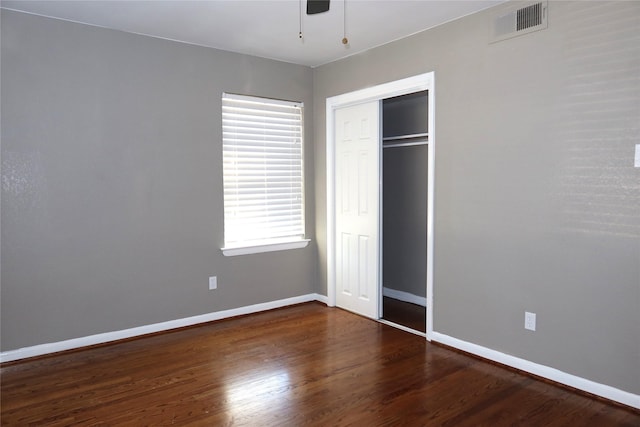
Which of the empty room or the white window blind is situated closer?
the empty room

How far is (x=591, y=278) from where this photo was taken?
2719 millimetres

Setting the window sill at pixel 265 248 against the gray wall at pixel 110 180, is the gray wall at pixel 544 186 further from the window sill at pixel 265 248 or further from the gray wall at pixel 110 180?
the gray wall at pixel 110 180

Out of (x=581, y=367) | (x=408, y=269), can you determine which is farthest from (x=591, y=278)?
(x=408, y=269)

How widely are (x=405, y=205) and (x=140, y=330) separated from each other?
114 inches

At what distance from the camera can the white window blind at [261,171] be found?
4.30 metres

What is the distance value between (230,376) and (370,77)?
9.24 feet

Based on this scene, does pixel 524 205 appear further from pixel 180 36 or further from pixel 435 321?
pixel 180 36

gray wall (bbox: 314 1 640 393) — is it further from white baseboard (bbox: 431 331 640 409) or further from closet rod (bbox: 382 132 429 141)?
closet rod (bbox: 382 132 429 141)

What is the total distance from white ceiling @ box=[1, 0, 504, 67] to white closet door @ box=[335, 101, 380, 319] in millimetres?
729

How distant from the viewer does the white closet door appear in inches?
167

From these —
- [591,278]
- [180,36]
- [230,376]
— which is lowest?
[230,376]

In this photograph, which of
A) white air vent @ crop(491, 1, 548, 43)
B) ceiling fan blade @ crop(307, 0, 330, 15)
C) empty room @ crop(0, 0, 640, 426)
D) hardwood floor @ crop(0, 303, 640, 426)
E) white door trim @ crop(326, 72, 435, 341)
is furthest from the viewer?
white door trim @ crop(326, 72, 435, 341)

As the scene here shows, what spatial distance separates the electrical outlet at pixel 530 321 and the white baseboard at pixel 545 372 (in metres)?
0.24

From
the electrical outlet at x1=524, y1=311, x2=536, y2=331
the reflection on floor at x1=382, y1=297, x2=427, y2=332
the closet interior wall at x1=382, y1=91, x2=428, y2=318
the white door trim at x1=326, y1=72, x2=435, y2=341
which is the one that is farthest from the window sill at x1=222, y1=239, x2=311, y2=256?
the electrical outlet at x1=524, y1=311, x2=536, y2=331
